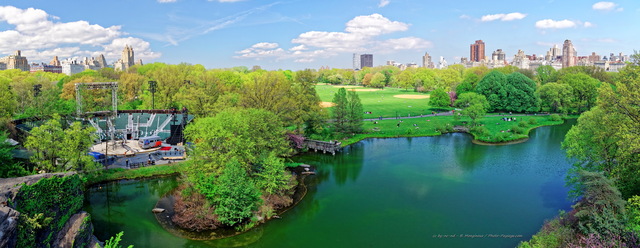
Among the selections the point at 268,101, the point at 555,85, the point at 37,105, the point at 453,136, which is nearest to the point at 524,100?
the point at 555,85

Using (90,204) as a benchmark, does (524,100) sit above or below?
above

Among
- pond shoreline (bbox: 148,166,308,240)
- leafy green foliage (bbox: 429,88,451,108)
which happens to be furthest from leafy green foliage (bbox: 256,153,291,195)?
Result: leafy green foliage (bbox: 429,88,451,108)

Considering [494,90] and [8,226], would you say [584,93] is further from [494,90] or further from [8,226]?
[8,226]

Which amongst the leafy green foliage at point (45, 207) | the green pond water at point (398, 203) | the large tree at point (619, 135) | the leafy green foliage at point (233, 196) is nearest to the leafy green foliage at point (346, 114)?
the green pond water at point (398, 203)

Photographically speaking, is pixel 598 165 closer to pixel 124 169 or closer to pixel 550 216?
pixel 550 216

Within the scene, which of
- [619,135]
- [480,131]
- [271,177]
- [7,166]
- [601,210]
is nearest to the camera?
[601,210]

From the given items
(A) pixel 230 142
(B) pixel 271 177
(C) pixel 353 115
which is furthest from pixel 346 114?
(A) pixel 230 142
